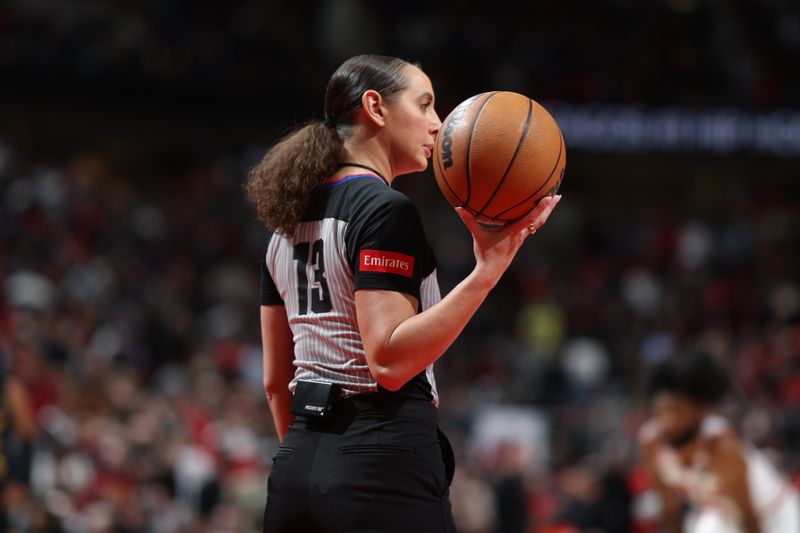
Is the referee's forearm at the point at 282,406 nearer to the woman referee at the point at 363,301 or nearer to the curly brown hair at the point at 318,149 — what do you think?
the woman referee at the point at 363,301

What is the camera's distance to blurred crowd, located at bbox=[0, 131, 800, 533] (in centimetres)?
866

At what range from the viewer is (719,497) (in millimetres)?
4527

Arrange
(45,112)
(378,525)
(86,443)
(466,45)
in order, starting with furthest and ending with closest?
(466,45), (45,112), (86,443), (378,525)

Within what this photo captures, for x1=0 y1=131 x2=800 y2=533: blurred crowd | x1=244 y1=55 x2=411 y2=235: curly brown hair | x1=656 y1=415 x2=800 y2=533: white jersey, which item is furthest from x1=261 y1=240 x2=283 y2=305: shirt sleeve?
x1=0 y1=131 x2=800 y2=533: blurred crowd

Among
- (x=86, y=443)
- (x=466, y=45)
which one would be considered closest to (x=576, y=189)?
(x=466, y=45)

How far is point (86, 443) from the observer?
890 centimetres

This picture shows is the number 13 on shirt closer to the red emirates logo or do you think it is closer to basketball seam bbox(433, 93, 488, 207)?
the red emirates logo

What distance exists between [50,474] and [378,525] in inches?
237

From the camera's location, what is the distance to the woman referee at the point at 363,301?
245 cm

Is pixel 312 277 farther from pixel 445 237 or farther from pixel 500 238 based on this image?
pixel 445 237

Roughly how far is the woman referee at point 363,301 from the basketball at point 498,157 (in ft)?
0.15

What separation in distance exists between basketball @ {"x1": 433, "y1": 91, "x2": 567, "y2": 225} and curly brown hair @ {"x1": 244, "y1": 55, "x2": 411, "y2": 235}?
0.22 meters

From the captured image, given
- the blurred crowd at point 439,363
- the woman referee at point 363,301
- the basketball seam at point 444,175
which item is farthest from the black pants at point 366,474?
the blurred crowd at point 439,363

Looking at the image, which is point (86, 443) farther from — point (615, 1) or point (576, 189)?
point (615, 1)
